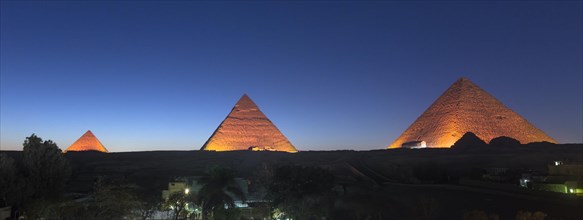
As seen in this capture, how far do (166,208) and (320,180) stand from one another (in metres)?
9.80

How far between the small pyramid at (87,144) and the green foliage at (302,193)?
273ft

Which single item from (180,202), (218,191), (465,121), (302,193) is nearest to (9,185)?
(180,202)

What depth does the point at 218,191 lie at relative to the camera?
23.6 m

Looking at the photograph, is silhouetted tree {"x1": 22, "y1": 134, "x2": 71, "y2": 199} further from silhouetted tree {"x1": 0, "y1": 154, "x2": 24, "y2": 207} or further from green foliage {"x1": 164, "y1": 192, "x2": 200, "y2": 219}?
green foliage {"x1": 164, "y1": 192, "x2": 200, "y2": 219}

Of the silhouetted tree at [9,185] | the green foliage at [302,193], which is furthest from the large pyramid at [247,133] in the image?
the silhouetted tree at [9,185]

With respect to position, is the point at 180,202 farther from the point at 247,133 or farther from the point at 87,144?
the point at 87,144

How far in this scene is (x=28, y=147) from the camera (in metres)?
29.2

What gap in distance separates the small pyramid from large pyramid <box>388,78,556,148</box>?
65.1 metres

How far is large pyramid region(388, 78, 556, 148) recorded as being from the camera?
9362cm

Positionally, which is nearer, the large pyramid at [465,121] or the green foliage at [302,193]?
the green foliage at [302,193]

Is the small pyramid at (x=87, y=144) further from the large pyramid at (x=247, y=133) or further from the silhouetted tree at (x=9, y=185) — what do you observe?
the silhouetted tree at (x=9, y=185)

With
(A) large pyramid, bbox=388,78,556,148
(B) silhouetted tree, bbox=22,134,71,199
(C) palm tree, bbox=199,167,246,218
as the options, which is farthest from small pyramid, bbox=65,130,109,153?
(C) palm tree, bbox=199,167,246,218

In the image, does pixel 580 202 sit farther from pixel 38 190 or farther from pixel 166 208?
pixel 38 190

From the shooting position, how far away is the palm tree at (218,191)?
77.1 feet
